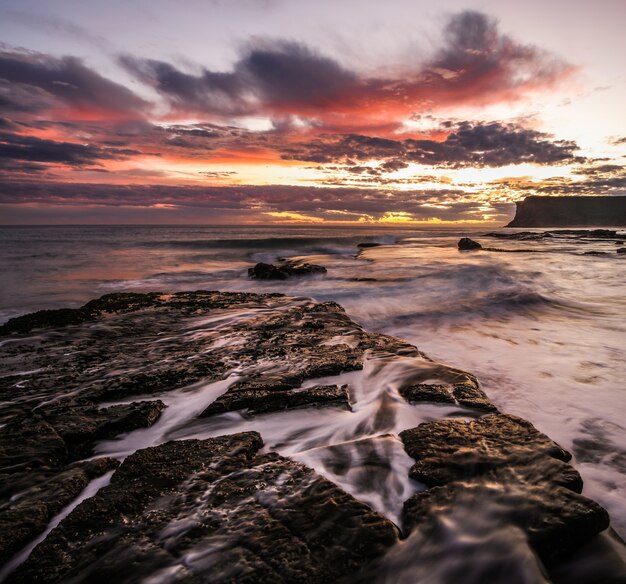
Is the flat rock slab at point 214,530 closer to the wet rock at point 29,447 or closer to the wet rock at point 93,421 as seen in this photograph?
the wet rock at point 29,447

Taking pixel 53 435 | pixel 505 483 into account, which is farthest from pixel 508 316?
pixel 53 435

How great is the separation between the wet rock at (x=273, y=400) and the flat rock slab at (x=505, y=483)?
3.09 feet

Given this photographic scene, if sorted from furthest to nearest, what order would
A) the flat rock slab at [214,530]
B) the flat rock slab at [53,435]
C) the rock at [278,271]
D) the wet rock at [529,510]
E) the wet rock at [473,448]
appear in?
the rock at [278,271] → the flat rock slab at [53,435] → the wet rock at [473,448] → the wet rock at [529,510] → the flat rock slab at [214,530]

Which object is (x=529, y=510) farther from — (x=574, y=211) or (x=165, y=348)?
(x=574, y=211)

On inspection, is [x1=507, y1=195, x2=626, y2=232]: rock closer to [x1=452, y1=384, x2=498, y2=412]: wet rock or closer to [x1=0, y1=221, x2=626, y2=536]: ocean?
[x1=0, y1=221, x2=626, y2=536]: ocean

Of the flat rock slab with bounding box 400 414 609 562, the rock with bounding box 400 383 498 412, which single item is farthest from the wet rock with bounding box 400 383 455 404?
the flat rock slab with bounding box 400 414 609 562

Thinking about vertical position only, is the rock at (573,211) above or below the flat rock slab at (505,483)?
above

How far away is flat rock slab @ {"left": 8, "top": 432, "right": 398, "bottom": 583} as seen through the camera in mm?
1725

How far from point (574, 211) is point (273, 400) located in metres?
137

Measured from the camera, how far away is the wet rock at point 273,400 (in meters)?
3.46

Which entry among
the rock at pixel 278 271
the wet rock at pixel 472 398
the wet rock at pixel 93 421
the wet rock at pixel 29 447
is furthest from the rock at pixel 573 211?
the wet rock at pixel 29 447

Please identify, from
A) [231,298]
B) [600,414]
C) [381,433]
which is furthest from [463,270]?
[381,433]

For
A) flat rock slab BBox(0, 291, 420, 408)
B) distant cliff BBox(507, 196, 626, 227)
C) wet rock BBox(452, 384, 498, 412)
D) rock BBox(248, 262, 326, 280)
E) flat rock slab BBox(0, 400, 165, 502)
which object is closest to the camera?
flat rock slab BBox(0, 400, 165, 502)

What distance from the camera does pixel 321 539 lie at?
1.85 metres
